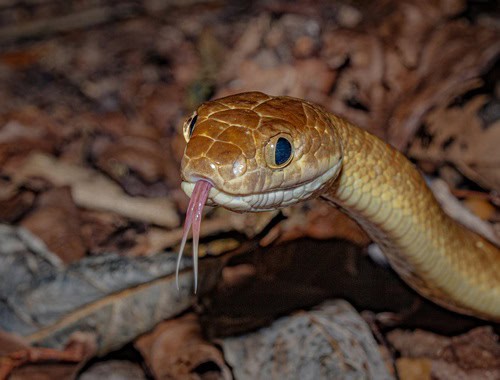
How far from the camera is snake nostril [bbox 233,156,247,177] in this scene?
246 cm

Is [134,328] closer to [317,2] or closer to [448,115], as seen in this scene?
[448,115]

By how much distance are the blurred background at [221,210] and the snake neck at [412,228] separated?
0.21 metres

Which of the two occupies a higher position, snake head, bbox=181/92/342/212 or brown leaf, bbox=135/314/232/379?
snake head, bbox=181/92/342/212

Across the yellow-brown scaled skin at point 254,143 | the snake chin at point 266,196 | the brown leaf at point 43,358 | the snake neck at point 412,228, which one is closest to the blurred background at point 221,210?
the brown leaf at point 43,358

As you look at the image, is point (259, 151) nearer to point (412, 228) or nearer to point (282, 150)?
point (282, 150)

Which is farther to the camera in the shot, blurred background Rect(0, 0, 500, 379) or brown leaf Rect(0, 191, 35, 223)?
brown leaf Rect(0, 191, 35, 223)

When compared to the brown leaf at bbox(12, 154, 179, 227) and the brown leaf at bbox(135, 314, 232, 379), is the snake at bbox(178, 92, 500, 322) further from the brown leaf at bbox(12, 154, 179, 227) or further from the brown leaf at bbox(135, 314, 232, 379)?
the brown leaf at bbox(12, 154, 179, 227)

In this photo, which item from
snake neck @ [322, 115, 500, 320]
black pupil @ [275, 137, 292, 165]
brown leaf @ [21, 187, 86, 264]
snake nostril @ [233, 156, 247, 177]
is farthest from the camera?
brown leaf @ [21, 187, 86, 264]

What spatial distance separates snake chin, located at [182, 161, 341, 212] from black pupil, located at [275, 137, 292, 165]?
0.14 m

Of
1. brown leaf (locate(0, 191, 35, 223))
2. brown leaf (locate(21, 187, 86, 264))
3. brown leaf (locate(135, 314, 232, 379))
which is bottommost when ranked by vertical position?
brown leaf (locate(135, 314, 232, 379))

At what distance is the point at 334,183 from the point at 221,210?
117 cm

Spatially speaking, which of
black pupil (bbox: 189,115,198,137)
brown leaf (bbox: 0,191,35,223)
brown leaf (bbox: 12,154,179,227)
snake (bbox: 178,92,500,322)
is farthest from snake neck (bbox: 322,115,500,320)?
brown leaf (bbox: 0,191,35,223)

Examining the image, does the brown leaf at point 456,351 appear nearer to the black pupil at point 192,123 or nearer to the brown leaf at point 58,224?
the black pupil at point 192,123

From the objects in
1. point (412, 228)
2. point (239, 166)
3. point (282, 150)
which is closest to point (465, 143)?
point (412, 228)
